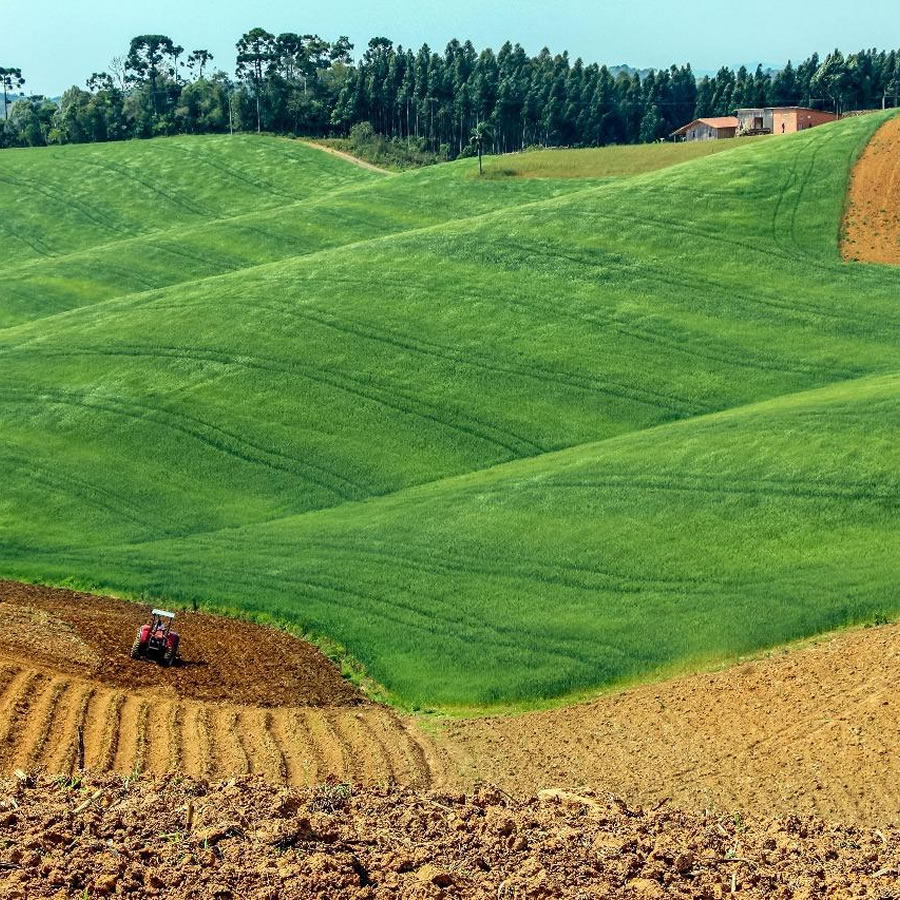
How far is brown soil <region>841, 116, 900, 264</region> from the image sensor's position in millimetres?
65438

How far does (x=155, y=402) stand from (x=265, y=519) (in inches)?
445

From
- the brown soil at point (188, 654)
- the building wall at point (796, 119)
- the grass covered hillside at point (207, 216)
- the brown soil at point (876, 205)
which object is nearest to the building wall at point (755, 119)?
the building wall at point (796, 119)

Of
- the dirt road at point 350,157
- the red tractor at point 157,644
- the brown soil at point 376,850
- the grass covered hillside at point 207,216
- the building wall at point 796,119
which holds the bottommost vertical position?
the red tractor at point 157,644

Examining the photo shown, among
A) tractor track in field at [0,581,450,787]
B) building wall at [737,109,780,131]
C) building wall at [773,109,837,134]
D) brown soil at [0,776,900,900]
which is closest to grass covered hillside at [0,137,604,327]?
building wall at [773,109,837,134]

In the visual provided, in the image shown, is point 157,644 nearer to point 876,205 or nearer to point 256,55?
point 876,205

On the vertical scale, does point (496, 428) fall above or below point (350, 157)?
below

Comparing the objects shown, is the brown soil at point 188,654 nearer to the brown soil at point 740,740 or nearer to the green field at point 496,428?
the green field at point 496,428

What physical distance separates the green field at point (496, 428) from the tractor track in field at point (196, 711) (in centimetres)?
222

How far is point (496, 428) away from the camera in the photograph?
48375mm

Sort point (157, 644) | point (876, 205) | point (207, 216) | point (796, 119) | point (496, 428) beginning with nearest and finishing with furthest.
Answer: point (157, 644), point (496, 428), point (876, 205), point (207, 216), point (796, 119)

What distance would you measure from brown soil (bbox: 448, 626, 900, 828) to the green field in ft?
5.84

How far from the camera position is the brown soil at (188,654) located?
93.2 ft

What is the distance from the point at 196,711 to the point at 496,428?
78.6ft

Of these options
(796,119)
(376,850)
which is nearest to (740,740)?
(376,850)
